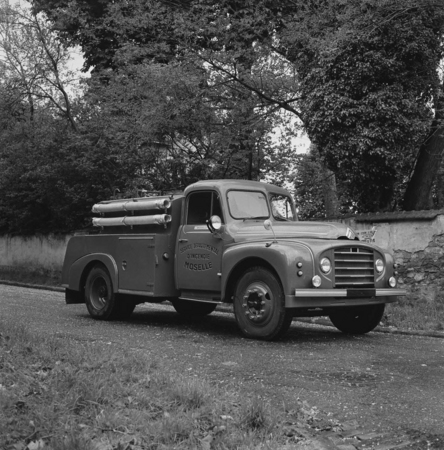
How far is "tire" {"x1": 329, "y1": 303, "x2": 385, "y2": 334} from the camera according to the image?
33.1ft

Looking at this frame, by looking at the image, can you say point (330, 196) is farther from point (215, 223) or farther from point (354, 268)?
point (354, 268)

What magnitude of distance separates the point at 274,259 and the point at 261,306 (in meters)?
0.69

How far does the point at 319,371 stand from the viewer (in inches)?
277

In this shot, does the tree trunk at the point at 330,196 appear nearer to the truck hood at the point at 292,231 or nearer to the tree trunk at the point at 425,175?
the tree trunk at the point at 425,175

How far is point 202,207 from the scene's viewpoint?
1061 cm

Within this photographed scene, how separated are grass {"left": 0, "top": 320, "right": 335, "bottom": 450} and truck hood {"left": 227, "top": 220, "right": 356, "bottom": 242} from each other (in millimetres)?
3919

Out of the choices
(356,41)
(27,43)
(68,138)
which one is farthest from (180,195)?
(27,43)

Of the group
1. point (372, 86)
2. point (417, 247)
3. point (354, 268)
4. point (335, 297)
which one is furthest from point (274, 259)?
point (372, 86)

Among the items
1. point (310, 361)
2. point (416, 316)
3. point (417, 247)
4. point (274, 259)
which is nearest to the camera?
point (310, 361)

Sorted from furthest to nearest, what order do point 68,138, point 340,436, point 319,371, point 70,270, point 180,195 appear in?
point 68,138 < point 70,270 < point 180,195 < point 319,371 < point 340,436

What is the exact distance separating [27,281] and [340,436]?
62.1 ft

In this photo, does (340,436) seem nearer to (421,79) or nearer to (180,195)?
(180,195)

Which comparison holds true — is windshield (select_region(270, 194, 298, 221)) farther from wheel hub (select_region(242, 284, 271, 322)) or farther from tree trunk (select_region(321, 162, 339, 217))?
tree trunk (select_region(321, 162, 339, 217))

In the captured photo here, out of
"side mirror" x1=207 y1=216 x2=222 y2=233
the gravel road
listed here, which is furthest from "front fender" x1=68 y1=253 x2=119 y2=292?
"side mirror" x1=207 y1=216 x2=222 y2=233
